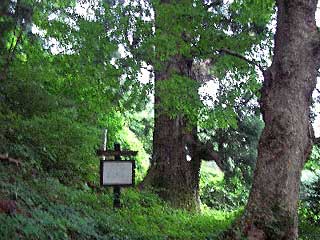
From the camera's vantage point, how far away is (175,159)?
10742mm

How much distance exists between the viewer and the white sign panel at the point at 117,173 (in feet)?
28.0

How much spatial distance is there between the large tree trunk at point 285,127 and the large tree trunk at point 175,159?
411 centimetres

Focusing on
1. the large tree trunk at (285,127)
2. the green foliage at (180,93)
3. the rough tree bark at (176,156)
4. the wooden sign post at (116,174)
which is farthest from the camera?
the rough tree bark at (176,156)

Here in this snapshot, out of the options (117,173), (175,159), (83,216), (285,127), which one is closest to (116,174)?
(117,173)

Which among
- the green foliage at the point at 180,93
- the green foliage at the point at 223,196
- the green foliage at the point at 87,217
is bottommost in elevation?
the green foliage at the point at 223,196

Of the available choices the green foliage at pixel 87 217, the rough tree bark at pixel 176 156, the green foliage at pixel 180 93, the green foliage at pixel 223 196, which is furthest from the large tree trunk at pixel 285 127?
the green foliage at pixel 223 196

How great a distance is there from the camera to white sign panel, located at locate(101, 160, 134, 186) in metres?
8.55

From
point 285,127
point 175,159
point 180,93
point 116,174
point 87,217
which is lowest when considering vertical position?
point 87,217

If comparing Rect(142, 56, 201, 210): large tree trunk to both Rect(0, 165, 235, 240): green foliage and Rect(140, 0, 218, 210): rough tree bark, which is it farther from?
Rect(0, 165, 235, 240): green foliage

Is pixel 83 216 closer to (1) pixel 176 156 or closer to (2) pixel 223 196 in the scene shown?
(1) pixel 176 156

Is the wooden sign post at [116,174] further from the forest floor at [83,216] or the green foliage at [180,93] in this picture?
the green foliage at [180,93]

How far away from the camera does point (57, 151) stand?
29.7 feet

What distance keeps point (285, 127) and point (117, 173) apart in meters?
3.70

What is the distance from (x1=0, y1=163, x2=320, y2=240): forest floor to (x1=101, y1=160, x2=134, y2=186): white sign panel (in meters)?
0.42
